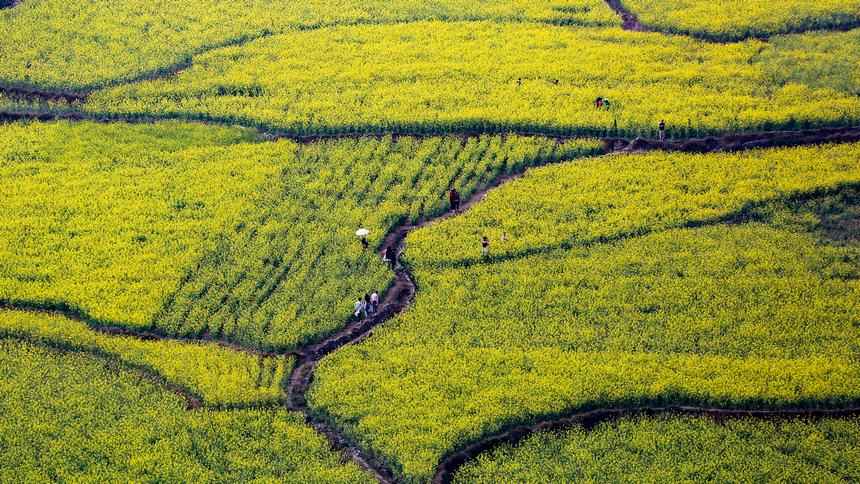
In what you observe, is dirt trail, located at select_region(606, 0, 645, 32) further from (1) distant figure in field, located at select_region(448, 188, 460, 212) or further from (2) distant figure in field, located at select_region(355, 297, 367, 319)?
(2) distant figure in field, located at select_region(355, 297, 367, 319)

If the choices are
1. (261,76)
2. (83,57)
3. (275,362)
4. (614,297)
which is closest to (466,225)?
(614,297)

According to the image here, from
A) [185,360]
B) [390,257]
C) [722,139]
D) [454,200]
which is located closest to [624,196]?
[722,139]

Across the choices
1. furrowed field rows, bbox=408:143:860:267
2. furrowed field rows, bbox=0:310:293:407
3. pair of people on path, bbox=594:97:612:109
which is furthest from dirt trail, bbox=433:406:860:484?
pair of people on path, bbox=594:97:612:109

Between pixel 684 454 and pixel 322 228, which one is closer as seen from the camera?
pixel 684 454

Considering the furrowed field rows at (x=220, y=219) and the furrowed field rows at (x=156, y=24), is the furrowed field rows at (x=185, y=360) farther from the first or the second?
the furrowed field rows at (x=156, y=24)

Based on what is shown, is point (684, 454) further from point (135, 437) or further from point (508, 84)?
point (508, 84)

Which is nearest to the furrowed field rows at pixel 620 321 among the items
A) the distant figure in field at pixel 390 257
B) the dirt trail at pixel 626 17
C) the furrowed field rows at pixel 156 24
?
the distant figure in field at pixel 390 257
